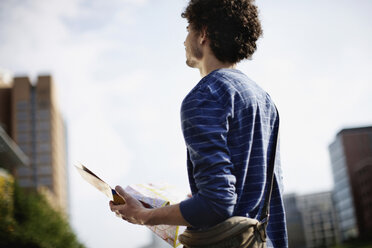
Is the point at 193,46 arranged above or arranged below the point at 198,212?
above

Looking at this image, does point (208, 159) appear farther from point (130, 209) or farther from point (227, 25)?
point (227, 25)

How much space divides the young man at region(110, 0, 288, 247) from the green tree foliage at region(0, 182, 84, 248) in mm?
8281

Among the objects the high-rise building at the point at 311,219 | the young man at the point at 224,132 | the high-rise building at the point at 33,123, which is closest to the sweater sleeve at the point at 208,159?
the young man at the point at 224,132

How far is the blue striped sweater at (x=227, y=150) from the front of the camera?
120cm

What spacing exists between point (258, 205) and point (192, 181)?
224mm

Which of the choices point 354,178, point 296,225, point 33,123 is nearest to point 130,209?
point 33,123

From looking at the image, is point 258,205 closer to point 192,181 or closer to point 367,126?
point 192,181

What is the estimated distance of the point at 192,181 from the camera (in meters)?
1.34

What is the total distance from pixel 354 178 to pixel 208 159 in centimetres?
11218

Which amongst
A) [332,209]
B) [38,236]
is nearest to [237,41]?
[38,236]

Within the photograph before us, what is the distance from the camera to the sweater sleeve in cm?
119

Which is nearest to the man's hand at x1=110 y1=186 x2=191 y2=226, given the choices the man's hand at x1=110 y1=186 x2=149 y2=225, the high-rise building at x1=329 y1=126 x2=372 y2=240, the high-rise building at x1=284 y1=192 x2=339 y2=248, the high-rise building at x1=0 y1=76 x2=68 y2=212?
the man's hand at x1=110 y1=186 x2=149 y2=225

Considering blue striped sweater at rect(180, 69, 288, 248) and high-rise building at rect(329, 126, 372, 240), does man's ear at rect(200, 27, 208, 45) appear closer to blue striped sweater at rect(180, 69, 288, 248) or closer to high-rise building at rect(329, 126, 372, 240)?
blue striped sweater at rect(180, 69, 288, 248)

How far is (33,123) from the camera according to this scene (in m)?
95.4
